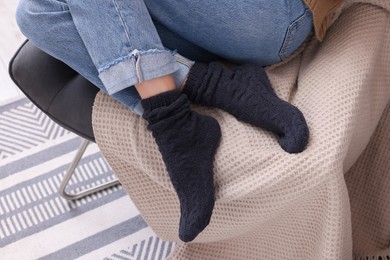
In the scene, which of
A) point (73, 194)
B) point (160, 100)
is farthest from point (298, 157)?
point (73, 194)

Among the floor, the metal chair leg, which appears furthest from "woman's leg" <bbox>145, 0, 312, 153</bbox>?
the floor

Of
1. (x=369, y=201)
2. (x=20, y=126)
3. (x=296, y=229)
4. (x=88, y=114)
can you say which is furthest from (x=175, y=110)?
(x=20, y=126)

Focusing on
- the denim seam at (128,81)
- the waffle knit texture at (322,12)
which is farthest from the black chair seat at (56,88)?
the waffle knit texture at (322,12)

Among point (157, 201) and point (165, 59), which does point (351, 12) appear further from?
point (157, 201)

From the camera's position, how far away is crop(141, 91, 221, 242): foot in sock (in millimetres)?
→ 754

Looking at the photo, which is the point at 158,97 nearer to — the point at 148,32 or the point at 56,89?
the point at 148,32

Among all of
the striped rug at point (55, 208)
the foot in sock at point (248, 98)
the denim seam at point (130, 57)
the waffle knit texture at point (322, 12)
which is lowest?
the striped rug at point (55, 208)

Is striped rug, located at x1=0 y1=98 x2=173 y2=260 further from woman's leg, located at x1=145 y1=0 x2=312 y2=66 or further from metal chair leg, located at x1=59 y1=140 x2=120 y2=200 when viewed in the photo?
woman's leg, located at x1=145 y1=0 x2=312 y2=66

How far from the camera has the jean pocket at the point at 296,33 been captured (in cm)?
80

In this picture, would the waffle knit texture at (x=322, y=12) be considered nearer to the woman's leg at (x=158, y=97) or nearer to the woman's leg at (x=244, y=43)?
Answer: the woman's leg at (x=244, y=43)

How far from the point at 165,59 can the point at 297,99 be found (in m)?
0.24

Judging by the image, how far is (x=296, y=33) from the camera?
823 mm

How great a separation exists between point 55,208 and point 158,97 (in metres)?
0.58

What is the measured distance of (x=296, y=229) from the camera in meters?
0.92
